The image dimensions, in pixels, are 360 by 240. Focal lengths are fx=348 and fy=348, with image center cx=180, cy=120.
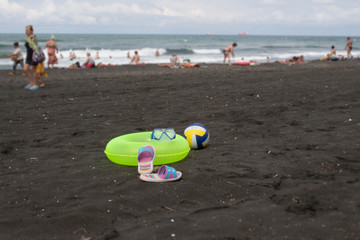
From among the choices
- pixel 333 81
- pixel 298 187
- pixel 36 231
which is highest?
pixel 333 81

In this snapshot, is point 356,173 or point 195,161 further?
point 195,161

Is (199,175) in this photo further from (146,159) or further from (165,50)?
(165,50)

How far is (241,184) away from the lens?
3.64 m

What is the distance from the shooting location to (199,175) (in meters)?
3.93

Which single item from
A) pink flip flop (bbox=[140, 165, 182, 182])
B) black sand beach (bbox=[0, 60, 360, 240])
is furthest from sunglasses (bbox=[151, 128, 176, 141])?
pink flip flop (bbox=[140, 165, 182, 182])

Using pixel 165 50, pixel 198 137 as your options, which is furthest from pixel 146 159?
pixel 165 50

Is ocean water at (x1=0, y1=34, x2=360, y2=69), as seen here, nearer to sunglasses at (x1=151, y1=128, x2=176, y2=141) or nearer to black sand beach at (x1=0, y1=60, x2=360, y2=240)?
black sand beach at (x1=0, y1=60, x2=360, y2=240)

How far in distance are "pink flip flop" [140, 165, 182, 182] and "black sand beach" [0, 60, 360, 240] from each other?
89 millimetres

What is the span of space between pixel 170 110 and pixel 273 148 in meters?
3.08

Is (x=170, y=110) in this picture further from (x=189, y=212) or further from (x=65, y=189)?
(x=189, y=212)

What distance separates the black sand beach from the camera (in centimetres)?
288

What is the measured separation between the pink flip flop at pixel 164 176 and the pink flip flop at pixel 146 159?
138mm

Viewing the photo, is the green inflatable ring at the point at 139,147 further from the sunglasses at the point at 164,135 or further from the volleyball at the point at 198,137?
the volleyball at the point at 198,137

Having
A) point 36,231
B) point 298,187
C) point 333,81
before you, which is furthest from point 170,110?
point 333,81
